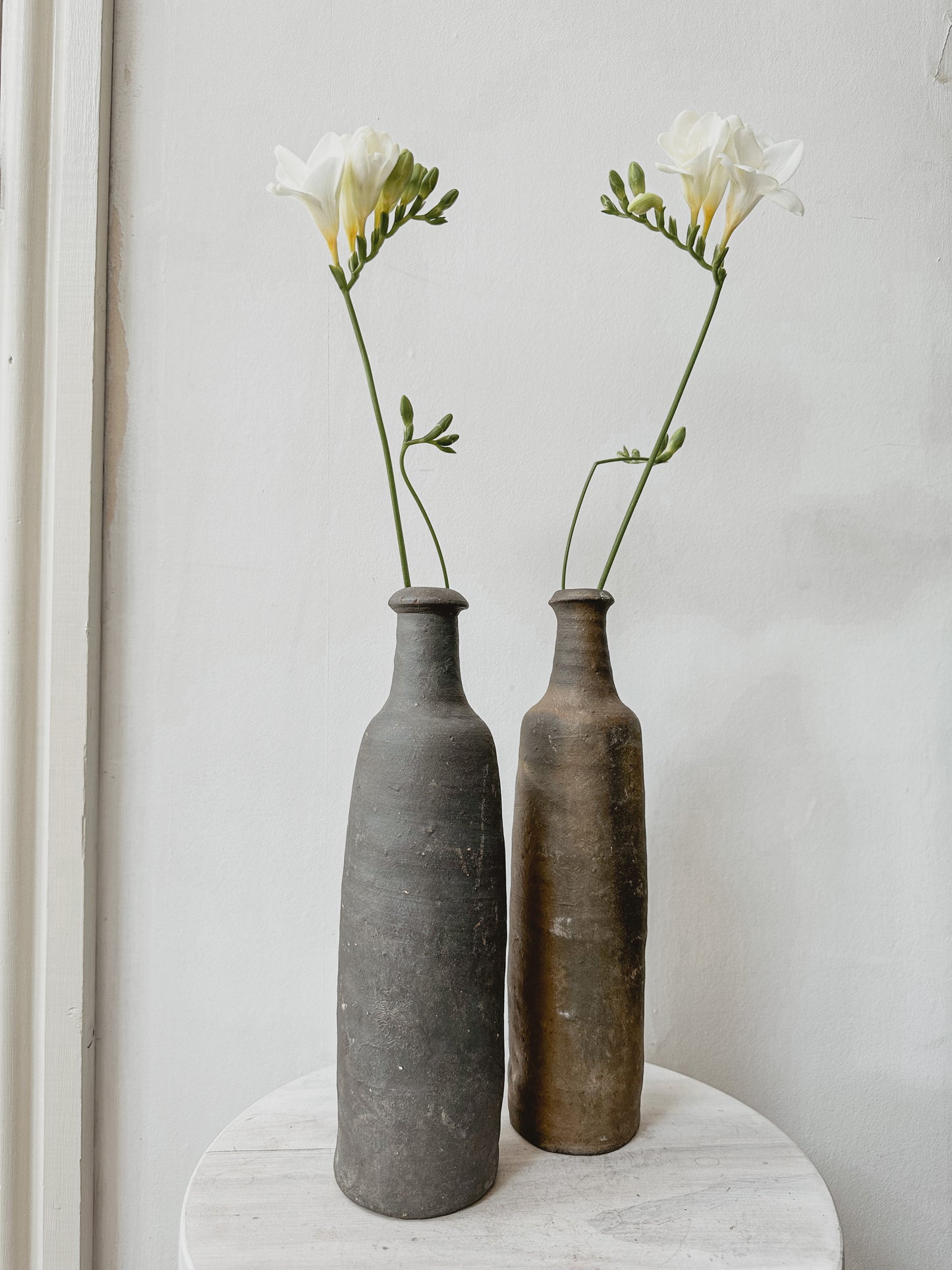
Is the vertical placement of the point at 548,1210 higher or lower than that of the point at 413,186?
lower

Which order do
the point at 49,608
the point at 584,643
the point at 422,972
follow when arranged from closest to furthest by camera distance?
the point at 422,972 < the point at 584,643 < the point at 49,608

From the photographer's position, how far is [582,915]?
61cm

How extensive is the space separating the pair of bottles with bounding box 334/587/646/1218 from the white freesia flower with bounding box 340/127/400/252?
0.82ft

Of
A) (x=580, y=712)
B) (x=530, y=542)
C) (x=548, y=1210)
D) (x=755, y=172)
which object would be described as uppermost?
(x=755, y=172)

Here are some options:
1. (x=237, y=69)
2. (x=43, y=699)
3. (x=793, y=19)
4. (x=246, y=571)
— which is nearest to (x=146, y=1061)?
(x=43, y=699)

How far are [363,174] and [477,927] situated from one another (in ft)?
1.62

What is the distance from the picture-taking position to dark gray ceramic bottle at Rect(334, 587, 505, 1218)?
0.53 m

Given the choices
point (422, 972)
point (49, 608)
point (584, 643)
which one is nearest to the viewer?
point (422, 972)

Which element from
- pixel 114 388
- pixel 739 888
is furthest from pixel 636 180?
pixel 739 888

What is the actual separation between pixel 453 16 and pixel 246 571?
58 cm

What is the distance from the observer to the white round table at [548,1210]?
0.51 meters

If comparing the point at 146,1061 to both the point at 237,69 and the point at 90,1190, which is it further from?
the point at 237,69

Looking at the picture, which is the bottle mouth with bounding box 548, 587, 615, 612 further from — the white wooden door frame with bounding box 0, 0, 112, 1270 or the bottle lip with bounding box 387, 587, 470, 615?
the white wooden door frame with bounding box 0, 0, 112, 1270

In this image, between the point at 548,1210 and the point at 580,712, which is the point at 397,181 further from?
the point at 548,1210
